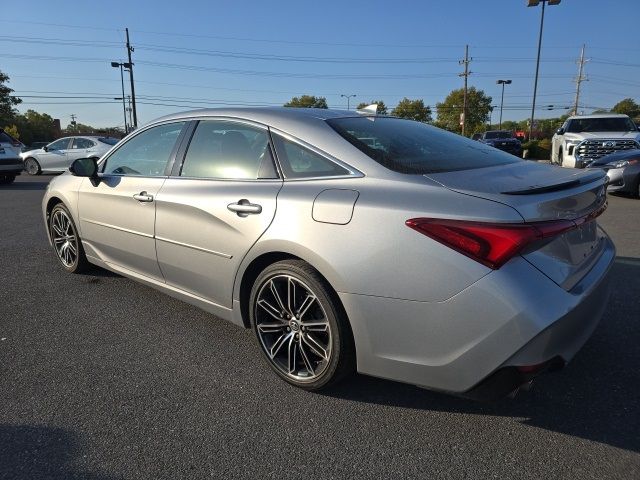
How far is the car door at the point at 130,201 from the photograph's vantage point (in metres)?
3.56

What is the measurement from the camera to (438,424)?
7.84 ft

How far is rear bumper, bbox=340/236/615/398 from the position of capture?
1.96 m

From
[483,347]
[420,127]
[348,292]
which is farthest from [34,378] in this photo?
[420,127]

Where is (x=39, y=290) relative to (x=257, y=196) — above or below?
below

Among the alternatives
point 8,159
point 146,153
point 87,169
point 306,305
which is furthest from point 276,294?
point 8,159

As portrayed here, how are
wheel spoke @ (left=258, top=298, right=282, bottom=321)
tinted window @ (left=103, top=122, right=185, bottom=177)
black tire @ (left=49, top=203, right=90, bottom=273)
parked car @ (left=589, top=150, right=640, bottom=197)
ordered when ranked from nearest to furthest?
wheel spoke @ (left=258, top=298, right=282, bottom=321), tinted window @ (left=103, top=122, right=185, bottom=177), black tire @ (left=49, top=203, right=90, bottom=273), parked car @ (left=589, top=150, right=640, bottom=197)

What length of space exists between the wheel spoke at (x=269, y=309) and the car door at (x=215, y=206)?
0.25 meters

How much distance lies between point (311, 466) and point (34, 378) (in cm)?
182

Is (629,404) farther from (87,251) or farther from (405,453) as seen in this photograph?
(87,251)

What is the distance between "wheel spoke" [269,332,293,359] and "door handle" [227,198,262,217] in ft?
2.33

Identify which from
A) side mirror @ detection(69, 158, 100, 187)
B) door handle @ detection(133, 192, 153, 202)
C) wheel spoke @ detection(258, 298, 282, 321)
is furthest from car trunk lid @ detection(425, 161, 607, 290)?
side mirror @ detection(69, 158, 100, 187)

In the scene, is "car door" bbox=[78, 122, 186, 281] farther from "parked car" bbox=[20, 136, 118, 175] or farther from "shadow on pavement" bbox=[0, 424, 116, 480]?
"parked car" bbox=[20, 136, 118, 175]

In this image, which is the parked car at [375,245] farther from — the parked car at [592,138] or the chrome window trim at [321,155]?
the parked car at [592,138]

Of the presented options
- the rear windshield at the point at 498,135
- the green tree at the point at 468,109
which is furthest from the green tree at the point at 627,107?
the rear windshield at the point at 498,135
